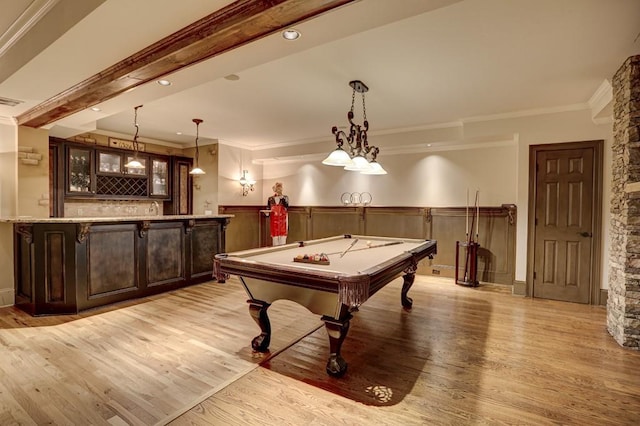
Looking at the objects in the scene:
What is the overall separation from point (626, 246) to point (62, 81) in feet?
18.3

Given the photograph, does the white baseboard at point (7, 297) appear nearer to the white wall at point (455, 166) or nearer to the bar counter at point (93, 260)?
the bar counter at point (93, 260)

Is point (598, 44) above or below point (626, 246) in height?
above

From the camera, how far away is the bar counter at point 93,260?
12.1 feet

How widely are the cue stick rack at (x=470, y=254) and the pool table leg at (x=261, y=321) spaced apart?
148 inches

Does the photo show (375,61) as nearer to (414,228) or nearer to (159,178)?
(414,228)

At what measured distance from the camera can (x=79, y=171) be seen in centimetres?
572

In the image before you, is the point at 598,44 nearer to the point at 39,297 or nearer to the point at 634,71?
the point at 634,71

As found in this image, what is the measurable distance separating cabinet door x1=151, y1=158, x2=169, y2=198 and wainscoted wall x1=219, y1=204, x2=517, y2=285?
1.34m

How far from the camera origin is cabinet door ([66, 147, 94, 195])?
5582mm

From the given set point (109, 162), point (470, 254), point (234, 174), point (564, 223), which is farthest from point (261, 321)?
point (109, 162)

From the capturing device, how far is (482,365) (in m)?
2.61

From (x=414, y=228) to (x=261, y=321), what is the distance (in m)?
4.21

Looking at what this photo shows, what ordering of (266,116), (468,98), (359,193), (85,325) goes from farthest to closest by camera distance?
(359,193), (266,116), (468,98), (85,325)

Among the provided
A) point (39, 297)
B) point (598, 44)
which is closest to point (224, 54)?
point (598, 44)
